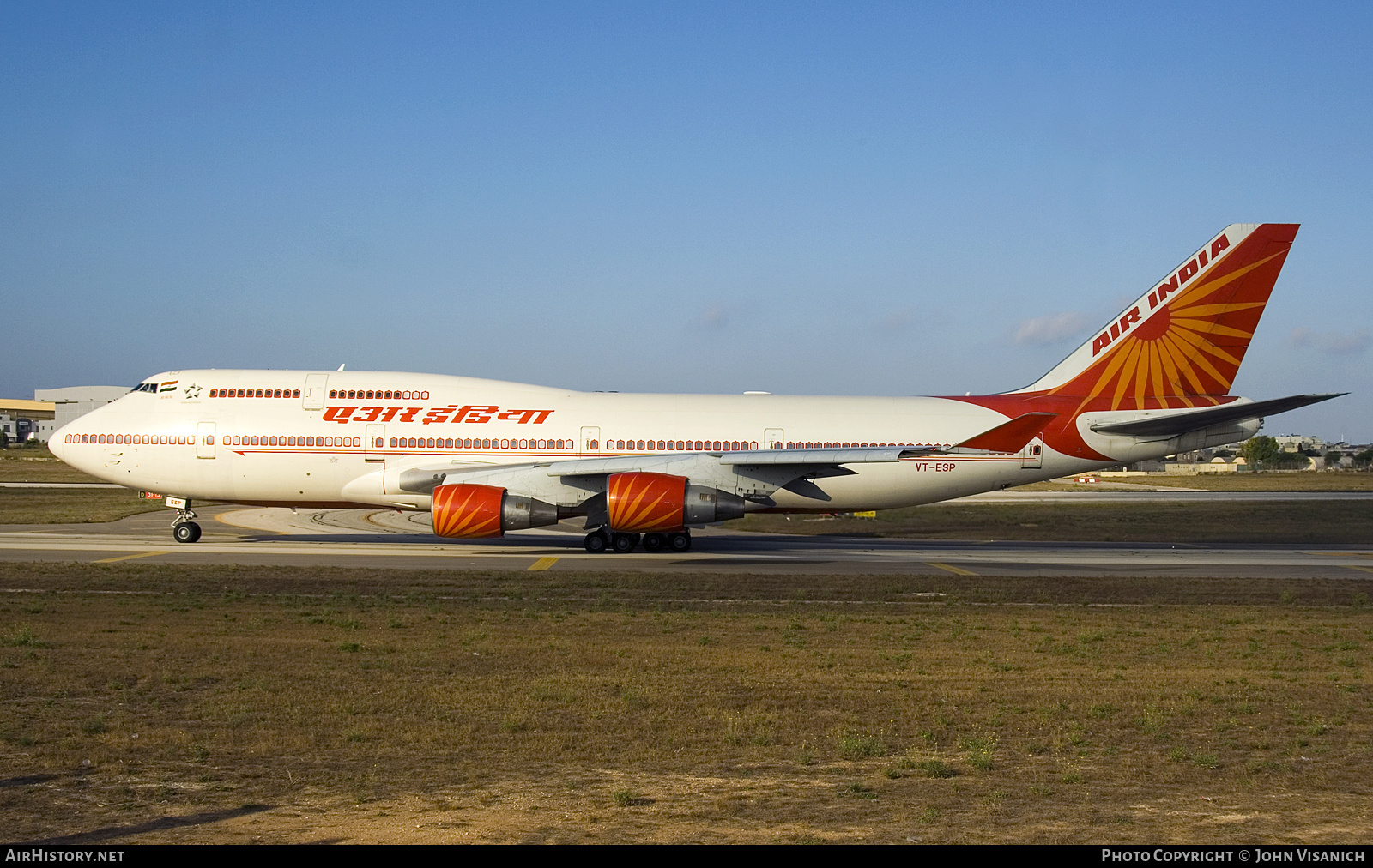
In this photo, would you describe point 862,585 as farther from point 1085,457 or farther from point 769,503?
point 1085,457

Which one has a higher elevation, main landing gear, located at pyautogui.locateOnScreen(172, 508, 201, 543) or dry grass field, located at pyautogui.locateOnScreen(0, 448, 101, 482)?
dry grass field, located at pyautogui.locateOnScreen(0, 448, 101, 482)

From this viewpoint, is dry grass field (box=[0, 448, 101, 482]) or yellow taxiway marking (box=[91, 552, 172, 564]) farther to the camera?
dry grass field (box=[0, 448, 101, 482])

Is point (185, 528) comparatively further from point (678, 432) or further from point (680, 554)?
point (678, 432)

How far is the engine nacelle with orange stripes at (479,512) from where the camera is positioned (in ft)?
85.8

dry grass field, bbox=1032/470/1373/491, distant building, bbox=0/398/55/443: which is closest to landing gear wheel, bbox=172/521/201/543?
dry grass field, bbox=1032/470/1373/491

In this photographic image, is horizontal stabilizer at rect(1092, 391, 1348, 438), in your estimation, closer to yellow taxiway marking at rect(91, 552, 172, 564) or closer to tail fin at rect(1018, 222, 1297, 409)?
tail fin at rect(1018, 222, 1297, 409)

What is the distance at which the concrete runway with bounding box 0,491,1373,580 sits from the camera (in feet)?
82.2

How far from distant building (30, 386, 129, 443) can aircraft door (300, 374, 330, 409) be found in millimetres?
83769

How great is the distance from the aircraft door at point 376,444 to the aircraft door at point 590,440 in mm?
5161

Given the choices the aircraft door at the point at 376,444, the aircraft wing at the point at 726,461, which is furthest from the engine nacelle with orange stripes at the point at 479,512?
the aircraft door at the point at 376,444

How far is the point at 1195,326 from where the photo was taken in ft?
99.8

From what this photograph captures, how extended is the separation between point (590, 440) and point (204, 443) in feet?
33.6
